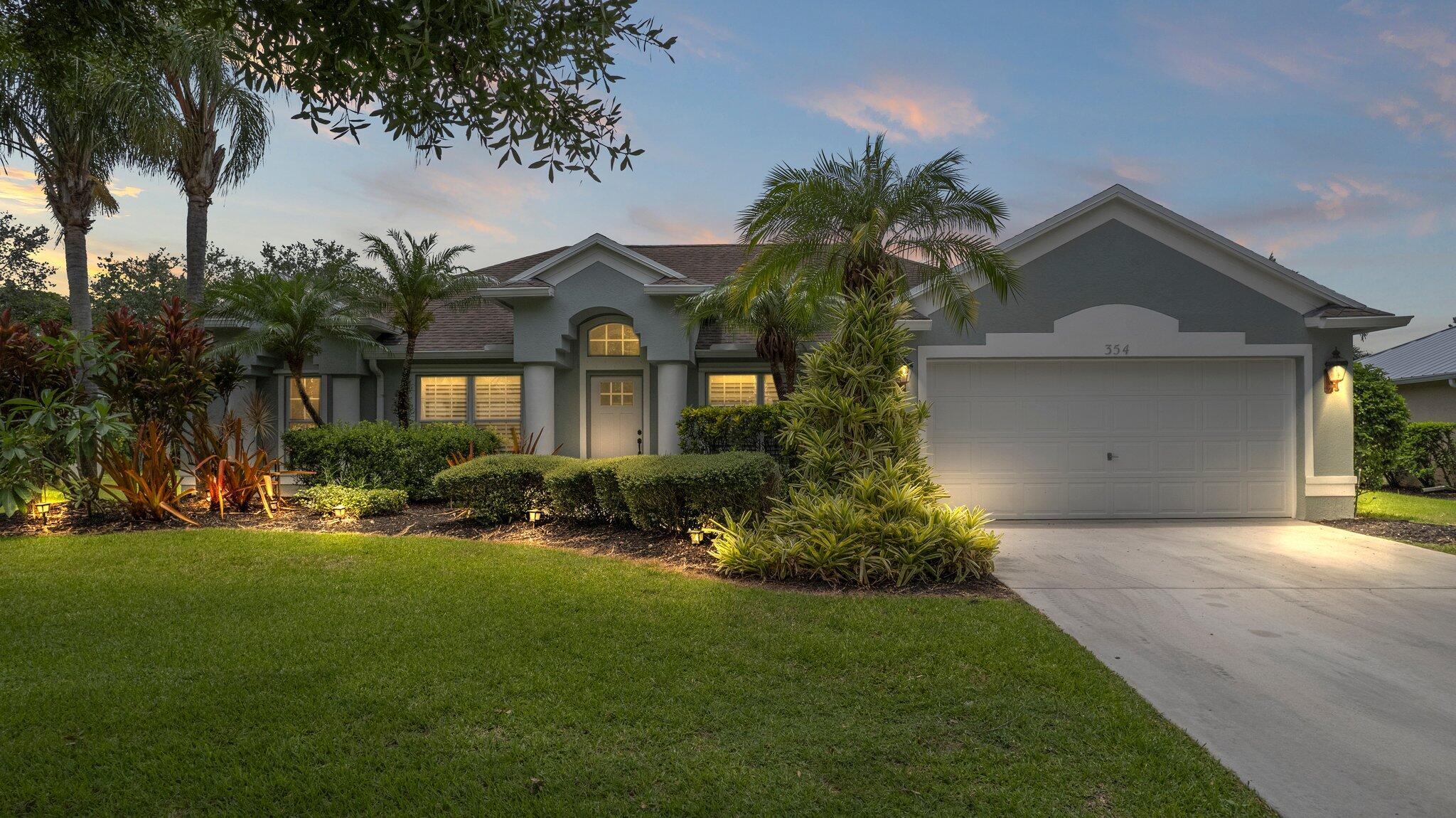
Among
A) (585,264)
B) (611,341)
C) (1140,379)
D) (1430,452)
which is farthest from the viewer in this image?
(1430,452)

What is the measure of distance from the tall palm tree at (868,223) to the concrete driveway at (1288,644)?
3.68 m

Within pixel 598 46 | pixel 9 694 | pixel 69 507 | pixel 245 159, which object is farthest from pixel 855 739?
pixel 245 159

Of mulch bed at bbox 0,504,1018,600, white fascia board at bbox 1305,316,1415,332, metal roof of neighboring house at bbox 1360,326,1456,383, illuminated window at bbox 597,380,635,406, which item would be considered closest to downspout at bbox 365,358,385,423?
illuminated window at bbox 597,380,635,406

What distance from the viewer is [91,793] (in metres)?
3.12

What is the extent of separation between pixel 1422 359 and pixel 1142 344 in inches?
695

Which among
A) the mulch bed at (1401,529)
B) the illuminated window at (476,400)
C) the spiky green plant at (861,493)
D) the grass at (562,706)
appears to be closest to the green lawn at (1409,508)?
the mulch bed at (1401,529)

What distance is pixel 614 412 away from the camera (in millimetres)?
15633

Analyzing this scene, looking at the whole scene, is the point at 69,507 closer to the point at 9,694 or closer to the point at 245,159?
the point at 9,694

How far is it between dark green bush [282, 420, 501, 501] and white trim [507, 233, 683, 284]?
4.11m

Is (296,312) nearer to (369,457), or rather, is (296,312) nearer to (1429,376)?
(369,457)

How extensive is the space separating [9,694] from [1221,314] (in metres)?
13.6

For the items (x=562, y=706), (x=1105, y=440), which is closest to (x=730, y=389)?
(x=1105, y=440)

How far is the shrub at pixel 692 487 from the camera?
26.7 feet

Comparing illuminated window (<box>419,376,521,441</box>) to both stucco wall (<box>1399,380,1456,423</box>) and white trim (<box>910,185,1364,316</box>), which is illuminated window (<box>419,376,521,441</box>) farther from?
stucco wall (<box>1399,380,1456,423</box>)
